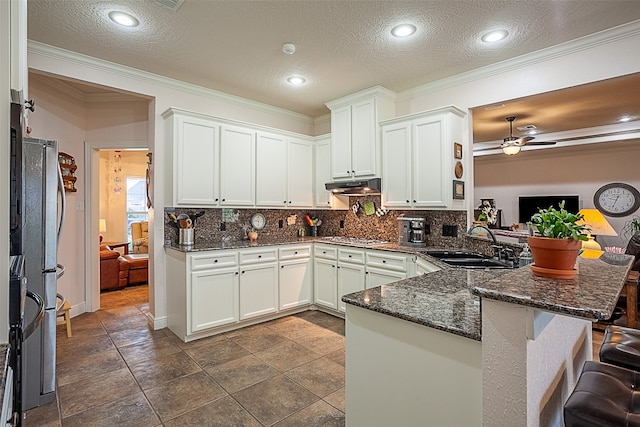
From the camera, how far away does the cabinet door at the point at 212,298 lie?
10.4 feet

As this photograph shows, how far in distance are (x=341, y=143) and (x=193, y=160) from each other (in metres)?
1.77

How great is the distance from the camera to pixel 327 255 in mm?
3990

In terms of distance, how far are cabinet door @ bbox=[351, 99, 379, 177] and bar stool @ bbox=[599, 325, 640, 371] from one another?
8.42 feet

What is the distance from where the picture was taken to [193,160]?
3.48 metres

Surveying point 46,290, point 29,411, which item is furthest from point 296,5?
point 29,411

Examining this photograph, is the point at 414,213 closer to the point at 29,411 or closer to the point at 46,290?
the point at 46,290

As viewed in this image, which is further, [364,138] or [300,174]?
[300,174]

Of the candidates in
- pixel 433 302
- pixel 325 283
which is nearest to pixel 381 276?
pixel 325 283

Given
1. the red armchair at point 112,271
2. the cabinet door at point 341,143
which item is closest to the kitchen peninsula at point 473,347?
the cabinet door at point 341,143

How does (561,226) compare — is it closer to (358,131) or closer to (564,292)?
(564,292)

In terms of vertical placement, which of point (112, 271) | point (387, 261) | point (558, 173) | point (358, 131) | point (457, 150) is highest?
point (358, 131)

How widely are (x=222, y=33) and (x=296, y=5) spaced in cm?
71

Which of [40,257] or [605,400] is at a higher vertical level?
[40,257]

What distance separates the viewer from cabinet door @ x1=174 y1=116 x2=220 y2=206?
339cm
